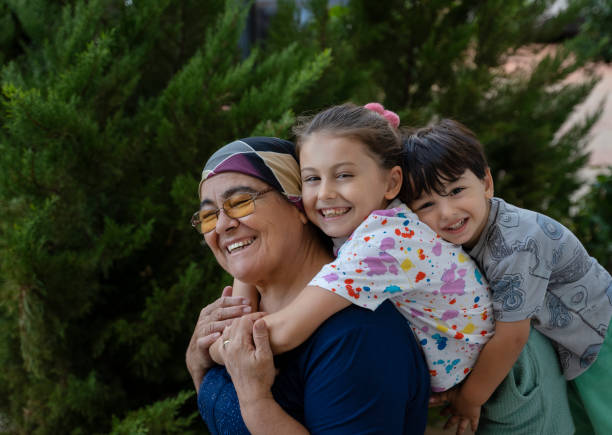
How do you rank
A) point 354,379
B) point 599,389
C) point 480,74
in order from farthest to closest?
point 480,74 → point 599,389 → point 354,379

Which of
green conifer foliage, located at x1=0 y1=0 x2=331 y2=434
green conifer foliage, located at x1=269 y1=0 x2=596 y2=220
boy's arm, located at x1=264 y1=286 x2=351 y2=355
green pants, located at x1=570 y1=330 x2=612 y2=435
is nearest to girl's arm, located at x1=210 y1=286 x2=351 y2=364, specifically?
boy's arm, located at x1=264 y1=286 x2=351 y2=355

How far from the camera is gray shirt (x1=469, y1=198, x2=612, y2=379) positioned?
65.7 inches

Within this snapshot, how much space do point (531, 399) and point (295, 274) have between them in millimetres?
887

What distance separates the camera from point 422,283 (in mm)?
1585

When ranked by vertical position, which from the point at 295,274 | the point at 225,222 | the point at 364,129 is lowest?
the point at 295,274

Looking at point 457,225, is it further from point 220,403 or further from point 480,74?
point 480,74

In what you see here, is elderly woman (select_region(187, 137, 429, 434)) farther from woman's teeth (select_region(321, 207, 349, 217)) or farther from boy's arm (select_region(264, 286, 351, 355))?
woman's teeth (select_region(321, 207, 349, 217))

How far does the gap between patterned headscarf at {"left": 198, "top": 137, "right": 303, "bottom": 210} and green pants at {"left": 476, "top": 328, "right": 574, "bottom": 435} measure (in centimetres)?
92

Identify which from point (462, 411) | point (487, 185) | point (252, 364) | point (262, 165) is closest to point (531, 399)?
point (462, 411)

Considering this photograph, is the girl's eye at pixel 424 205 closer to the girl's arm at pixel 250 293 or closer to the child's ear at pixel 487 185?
the child's ear at pixel 487 185

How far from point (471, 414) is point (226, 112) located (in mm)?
1950

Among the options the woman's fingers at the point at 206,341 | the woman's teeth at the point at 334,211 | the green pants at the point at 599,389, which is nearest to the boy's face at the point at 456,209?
the woman's teeth at the point at 334,211

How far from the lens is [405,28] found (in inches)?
188

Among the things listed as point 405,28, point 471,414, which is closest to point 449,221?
point 471,414
